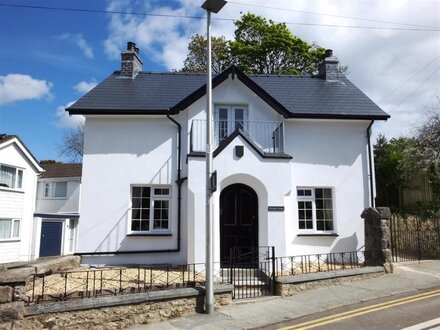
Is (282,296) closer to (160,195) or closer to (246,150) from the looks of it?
(246,150)

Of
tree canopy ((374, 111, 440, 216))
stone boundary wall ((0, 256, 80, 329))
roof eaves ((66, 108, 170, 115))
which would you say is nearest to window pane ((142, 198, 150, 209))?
roof eaves ((66, 108, 170, 115))

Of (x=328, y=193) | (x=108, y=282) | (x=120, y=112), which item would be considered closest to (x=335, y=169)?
(x=328, y=193)

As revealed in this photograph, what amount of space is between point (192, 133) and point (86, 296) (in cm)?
731

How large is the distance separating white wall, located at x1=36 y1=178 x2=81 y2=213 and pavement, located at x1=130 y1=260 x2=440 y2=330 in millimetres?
28498

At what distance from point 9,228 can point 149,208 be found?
1667 cm

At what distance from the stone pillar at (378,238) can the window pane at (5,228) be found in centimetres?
2300

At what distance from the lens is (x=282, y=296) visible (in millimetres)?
9742

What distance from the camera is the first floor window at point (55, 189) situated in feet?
115

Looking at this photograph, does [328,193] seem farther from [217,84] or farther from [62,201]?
[62,201]

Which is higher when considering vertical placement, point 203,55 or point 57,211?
point 203,55

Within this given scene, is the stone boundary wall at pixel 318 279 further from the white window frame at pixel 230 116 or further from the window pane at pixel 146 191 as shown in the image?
the window pane at pixel 146 191

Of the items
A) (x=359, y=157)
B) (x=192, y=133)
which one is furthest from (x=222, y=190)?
(x=359, y=157)

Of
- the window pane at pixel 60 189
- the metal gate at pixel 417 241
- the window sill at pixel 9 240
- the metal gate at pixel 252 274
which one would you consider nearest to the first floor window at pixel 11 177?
the window sill at pixel 9 240

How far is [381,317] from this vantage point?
782cm
